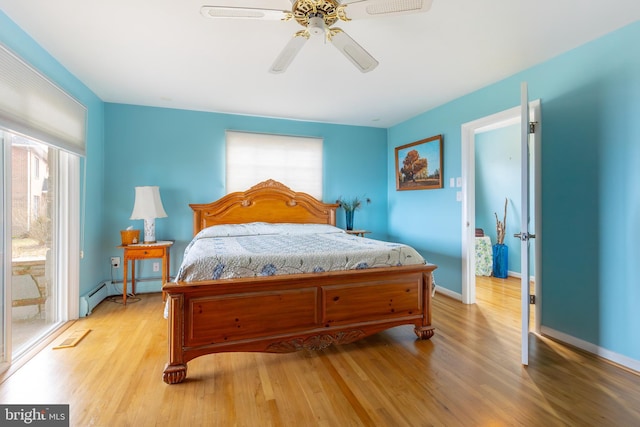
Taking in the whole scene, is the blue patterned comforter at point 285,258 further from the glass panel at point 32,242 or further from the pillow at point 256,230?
the glass panel at point 32,242

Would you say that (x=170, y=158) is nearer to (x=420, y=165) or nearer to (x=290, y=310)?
(x=290, y=310)

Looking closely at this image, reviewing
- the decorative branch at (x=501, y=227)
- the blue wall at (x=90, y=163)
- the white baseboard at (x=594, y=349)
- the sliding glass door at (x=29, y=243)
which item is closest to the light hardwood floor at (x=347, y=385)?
the white baseboard at (x=594, y=349)

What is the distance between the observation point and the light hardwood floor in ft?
5.05

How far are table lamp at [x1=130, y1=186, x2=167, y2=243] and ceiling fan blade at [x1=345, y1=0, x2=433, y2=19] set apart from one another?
2905 millimetres

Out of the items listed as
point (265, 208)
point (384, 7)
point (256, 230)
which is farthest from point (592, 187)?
point (265, 208)

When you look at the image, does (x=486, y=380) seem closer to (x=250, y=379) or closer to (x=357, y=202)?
(x=250, y=379)

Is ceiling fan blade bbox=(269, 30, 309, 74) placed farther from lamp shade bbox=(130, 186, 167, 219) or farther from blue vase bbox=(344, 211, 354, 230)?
blue vase bbox=(344, 211, 354, 230)

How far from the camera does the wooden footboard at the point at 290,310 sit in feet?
6.17

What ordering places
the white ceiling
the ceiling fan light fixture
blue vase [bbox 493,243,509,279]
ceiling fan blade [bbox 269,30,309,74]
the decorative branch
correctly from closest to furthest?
1. the ceiling fan light fixture
2. ceiling fan blade [bbox 269,30,309,74]
3. the white ceiling
4. blue vase [bbox 493,243,509,279]
5. the decorative branch

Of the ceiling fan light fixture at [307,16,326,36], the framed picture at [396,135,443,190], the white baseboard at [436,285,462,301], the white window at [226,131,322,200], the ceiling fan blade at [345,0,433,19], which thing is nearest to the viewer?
the ceiling fan blade at [345,0,433,19]

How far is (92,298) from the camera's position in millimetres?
3156

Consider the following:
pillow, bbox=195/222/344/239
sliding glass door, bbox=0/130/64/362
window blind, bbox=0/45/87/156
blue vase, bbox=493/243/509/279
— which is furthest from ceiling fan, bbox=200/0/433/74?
blue vase, bbox=493/243/509/279

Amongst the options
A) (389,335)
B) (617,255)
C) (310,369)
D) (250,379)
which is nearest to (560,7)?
(617,255)

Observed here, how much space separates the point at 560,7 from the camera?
1888 mm
